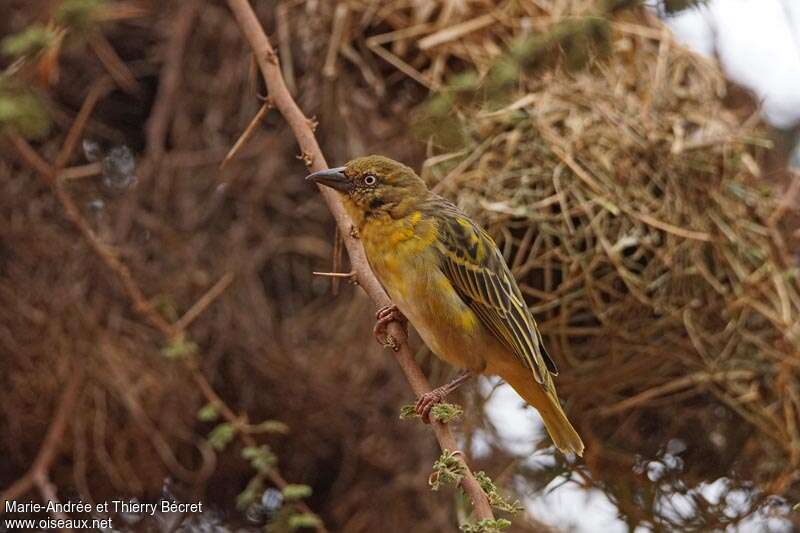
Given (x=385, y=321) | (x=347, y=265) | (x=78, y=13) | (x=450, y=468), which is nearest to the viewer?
(x=450, y=468)

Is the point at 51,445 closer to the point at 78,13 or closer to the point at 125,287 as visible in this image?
the point at 125,287

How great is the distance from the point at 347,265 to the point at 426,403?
1197mm

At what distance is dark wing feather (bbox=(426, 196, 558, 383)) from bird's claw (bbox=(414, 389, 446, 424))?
0.65 feet

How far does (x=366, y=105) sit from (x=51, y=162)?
735mm

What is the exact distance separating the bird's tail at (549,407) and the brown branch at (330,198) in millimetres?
266

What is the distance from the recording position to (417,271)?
1.73 m

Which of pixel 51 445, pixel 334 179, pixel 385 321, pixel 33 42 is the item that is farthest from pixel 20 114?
pixel 51 445

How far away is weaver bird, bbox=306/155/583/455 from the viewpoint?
1.73 meters

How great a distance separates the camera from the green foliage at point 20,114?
173 centimetres

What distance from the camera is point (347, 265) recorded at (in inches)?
105

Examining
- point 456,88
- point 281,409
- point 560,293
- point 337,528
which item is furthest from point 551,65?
point 337,528

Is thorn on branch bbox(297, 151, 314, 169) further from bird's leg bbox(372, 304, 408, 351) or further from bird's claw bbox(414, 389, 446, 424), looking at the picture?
bird's claw bbox(414, 389, 446, 424)

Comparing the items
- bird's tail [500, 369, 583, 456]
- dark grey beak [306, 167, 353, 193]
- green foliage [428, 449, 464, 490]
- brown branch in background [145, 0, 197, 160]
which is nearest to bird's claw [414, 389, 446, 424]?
green foliage [428, 449, 464, 490]

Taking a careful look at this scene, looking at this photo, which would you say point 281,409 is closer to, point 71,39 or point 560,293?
point 560,293
